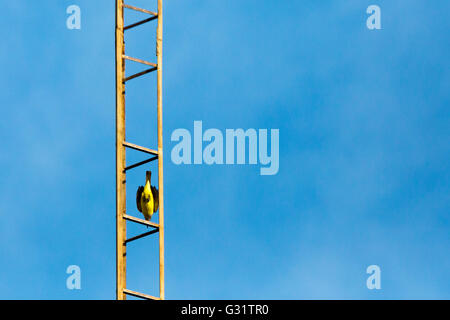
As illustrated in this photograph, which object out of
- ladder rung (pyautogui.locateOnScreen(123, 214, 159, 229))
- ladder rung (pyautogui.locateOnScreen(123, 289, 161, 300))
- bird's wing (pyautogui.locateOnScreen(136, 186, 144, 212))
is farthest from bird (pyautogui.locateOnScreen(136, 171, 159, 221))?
ladder rung (pyautogui.locateOnScreen(123, 289, 161, 300))

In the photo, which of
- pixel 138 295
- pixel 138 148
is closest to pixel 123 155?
pixel 138 148

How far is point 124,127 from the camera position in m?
79.7

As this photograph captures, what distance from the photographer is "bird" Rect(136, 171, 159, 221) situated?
7869cm

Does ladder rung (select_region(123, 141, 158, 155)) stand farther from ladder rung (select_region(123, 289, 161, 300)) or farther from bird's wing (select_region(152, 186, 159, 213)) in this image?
ladder rung (select_region(123, 289, 161, 300))

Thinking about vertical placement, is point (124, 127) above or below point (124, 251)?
above

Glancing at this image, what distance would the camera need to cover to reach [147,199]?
78750 mm

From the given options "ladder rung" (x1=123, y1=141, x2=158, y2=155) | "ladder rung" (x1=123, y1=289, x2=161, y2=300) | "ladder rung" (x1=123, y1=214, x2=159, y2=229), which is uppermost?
"ladder rung" (x1=123, y1=141, x2=158, y2=155)

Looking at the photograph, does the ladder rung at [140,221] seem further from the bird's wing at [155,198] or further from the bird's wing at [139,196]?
the bird's wing at [139,196]

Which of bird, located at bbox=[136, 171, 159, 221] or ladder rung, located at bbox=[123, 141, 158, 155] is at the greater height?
ladder rung, located at bbox=[123, 141, 158, 155]

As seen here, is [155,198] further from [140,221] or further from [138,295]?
[138,295]

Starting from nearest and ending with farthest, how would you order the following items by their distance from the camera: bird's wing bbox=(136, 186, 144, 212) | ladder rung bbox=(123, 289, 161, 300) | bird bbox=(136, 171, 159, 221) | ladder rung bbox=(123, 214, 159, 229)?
ladder rung bbox=(123, 289, 161, 300), ladder rung bbox=(123, 214, 159, 229), bird bbox=(136, 171, 159, 221), bird's wing bbox=(136, 186, 144, 212)
